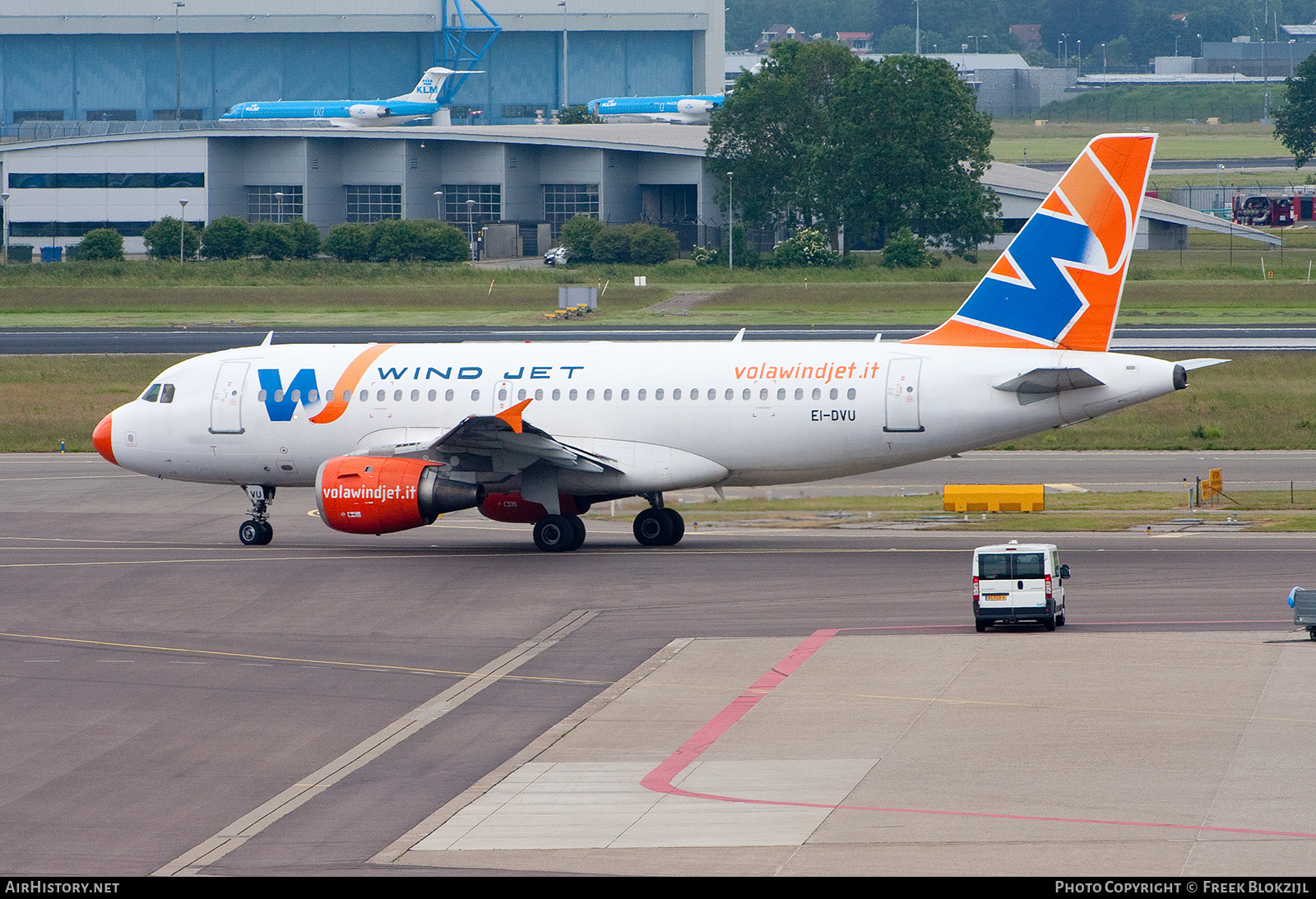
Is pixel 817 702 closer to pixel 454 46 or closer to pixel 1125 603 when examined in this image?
pixel 1125 603

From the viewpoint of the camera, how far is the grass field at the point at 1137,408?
50.9m

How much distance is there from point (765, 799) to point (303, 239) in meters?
107

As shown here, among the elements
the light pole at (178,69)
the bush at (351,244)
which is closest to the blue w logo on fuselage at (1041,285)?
the bush at (351,244)

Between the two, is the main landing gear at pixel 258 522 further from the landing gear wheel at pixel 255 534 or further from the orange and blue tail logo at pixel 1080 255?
the orange and blue tail logo at pixel 1080 255

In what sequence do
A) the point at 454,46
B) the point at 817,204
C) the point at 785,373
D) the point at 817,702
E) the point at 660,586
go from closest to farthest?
the point at 817,702 → the point at 660,586 → the point at 785,373 → the point at 817,204 → the point at 454,46

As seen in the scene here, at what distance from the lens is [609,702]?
22391 millimetres

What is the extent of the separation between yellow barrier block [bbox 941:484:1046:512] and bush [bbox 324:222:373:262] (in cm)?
8441

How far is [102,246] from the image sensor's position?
11844 cm

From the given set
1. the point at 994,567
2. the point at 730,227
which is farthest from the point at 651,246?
the point at 994,567

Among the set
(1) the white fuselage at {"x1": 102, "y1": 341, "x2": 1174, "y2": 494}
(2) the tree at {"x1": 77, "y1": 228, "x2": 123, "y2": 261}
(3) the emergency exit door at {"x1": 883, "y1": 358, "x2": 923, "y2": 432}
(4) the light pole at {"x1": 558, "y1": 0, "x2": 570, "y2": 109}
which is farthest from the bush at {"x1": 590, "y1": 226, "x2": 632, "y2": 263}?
(3) the emergency exit door at {"x1": 883, "y1": 358, "x2": 923, "y2": 432}

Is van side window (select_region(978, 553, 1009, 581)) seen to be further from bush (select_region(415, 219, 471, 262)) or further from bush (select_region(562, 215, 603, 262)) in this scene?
bush (select_region(415, 219, 471, 262))

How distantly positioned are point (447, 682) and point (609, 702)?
9.61ft

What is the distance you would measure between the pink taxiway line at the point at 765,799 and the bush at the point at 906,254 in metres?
84.8
